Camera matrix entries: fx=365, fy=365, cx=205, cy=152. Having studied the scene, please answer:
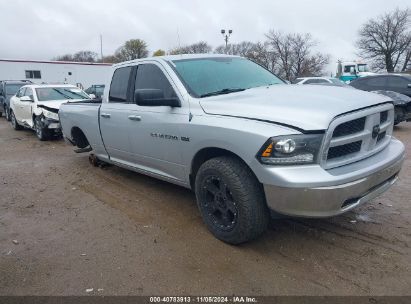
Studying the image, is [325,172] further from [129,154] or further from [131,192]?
[131,192]

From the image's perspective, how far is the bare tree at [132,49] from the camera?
72250 mm

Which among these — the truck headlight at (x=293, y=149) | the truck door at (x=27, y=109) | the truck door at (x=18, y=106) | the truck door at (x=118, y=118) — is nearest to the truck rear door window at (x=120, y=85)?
the truck door at (x=118, y=118)

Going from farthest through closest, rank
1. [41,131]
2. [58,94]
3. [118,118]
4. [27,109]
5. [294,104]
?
[27,109] → [58,94] → [41,131] → [118,118] → [294,104]

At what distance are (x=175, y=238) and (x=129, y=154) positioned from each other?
5.29 feet

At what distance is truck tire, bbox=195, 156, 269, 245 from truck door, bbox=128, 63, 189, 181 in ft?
1.56

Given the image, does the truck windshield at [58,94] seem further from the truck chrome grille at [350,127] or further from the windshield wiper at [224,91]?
the truck chrome grille at [350,127]

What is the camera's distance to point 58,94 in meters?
10.9

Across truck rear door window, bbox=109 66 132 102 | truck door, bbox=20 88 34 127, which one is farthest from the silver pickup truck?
truck door, bbox=20 88 34 127

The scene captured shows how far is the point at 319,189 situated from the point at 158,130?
2.03 metres

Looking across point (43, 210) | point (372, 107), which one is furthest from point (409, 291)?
point (43, 210)

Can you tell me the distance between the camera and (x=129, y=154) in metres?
4.97

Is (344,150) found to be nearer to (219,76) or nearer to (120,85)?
(219,76)

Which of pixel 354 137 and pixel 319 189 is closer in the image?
pixel 319 189

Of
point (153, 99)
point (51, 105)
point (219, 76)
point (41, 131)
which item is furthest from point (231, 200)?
point (41, 131)
